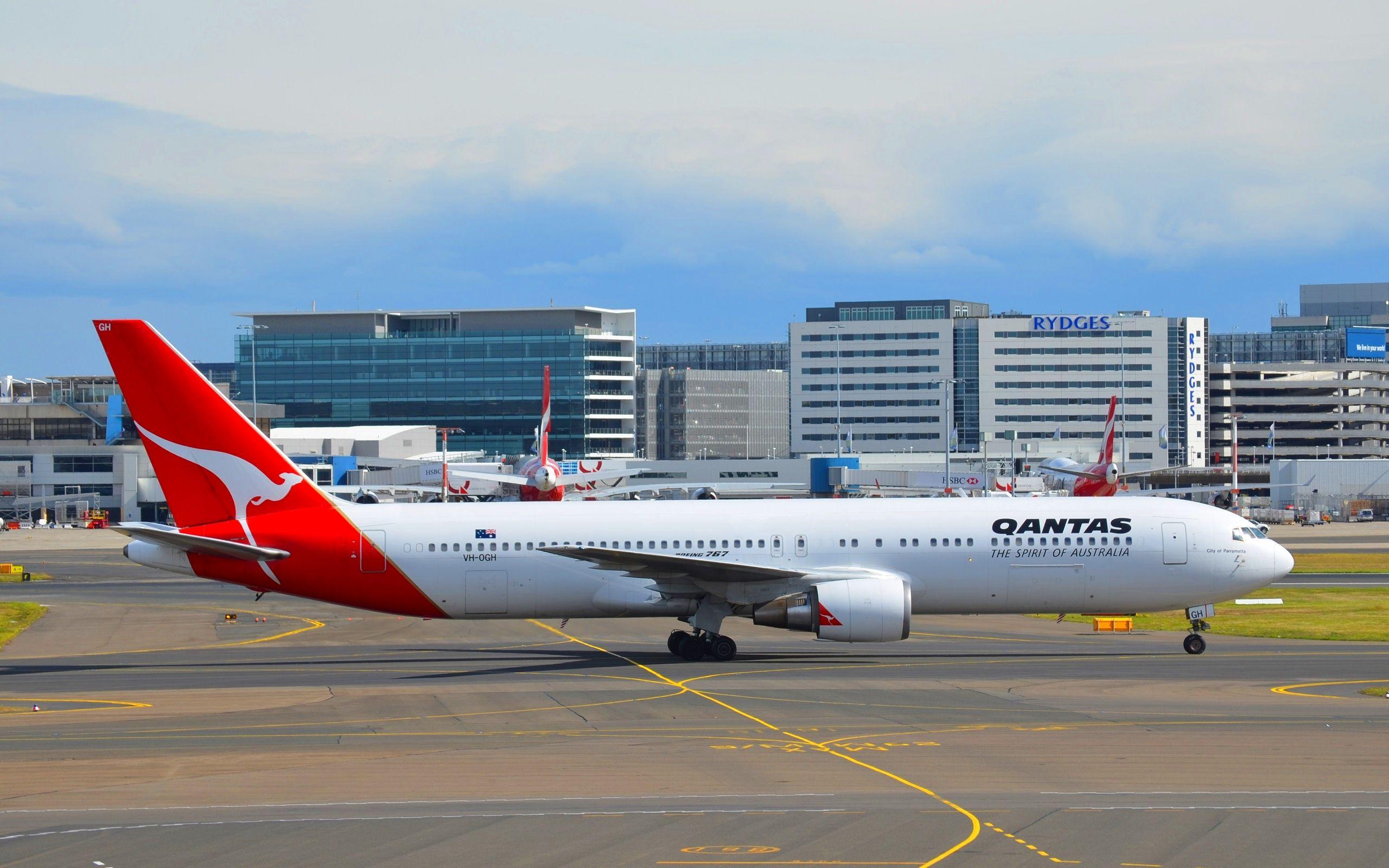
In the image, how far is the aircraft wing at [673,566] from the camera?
34375 millimetres

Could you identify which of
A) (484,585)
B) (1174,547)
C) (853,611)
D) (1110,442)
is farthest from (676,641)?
(1110,442)

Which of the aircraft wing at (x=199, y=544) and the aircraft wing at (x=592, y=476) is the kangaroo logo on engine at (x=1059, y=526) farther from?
the aircraft wing at (x=592, y=476)

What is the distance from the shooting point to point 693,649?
3638cm

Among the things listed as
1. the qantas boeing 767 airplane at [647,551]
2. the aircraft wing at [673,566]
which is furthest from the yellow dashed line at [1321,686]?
the aircraft wing at [673,566]

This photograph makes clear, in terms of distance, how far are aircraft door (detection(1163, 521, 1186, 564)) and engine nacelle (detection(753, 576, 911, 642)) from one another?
7.15m

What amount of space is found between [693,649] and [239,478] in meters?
12.6

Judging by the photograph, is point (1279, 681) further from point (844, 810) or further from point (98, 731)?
point (98, 731)

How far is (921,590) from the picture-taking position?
119 feet

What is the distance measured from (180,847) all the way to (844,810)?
8.38 m

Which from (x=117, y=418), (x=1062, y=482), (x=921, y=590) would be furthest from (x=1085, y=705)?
(x=117, y=418)

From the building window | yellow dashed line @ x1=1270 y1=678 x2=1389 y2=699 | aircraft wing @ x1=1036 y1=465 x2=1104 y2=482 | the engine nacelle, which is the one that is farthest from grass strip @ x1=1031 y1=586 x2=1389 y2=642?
the building window

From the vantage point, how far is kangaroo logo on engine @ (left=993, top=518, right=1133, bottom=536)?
1435 inches

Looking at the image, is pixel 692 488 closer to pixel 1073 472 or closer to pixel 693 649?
pixel 1073 472

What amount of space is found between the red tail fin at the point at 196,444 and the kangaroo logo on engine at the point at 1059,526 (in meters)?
17.9
